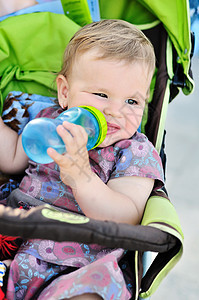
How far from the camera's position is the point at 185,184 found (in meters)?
1.65

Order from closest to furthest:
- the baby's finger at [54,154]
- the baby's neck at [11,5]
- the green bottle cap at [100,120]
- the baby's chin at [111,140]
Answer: the baby's finger at [54,154] < the green bottle cap at [100,120] < the baby's chin at [111,140] < the baby's neck at [11,5]

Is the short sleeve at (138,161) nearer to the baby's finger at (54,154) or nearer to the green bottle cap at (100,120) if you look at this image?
the green bottle cap at (100,120)

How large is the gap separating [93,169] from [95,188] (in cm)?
15

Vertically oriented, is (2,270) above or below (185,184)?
above

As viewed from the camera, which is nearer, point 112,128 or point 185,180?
point 112,128

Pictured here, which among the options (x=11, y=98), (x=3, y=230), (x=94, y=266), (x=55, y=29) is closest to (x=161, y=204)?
(x=94, y=266)

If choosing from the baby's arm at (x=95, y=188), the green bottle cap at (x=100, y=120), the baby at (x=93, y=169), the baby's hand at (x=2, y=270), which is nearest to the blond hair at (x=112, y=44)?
the baby at (x=93, y=169)

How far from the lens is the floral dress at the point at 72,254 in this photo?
2.19ft

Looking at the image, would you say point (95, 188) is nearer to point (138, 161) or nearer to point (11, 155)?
point (138, 161)

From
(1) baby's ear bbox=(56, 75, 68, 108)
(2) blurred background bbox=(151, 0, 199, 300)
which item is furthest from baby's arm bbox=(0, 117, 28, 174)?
(2) blurred background bbox=(151, 0, 199, 300)

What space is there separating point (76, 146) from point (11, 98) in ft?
1.59

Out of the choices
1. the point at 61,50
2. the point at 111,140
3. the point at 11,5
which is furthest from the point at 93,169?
the point at 11,5

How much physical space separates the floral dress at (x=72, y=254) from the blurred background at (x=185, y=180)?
0.47 m

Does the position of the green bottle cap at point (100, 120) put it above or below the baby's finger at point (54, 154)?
below
